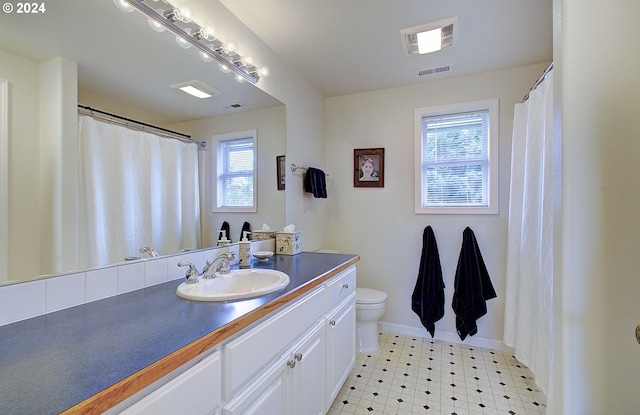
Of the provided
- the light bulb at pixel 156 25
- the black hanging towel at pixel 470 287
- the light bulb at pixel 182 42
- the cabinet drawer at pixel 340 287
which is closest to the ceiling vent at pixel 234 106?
the light bulb at pixel 182 42

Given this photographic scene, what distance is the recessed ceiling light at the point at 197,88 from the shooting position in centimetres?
149

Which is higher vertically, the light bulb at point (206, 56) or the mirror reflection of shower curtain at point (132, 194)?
the light bulb at point (206, 56)

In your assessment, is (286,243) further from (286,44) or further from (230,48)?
(286,44)

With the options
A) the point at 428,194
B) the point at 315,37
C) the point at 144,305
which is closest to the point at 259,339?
the point at 144,305

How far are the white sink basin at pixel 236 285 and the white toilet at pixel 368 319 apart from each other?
117cm

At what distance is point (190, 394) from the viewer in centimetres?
72

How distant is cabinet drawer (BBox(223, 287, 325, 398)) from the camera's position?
2.83 feet

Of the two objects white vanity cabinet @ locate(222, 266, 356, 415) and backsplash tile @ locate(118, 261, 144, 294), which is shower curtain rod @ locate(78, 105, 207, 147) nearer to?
backsplash tile @ locate(118, 261, 144, 294)

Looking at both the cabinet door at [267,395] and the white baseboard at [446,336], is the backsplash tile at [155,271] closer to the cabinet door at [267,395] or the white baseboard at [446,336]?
the cabinet door at [267,395]

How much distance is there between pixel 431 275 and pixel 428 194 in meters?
0.75

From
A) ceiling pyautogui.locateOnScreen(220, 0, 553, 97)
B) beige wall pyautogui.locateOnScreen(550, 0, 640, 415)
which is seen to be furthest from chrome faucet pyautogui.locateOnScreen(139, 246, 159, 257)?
beige wall pyautogui.locateOnScreen(550, 0, 640, 415)

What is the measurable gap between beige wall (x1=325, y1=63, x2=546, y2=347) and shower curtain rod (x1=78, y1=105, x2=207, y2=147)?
5.83 feet

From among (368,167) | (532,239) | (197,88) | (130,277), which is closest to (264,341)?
(130,277)

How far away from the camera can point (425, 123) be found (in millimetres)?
2727
